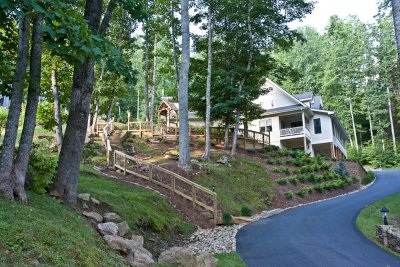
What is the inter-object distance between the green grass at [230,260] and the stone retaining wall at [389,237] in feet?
15.2

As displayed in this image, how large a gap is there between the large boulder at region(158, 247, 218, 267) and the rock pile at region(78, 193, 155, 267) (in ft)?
1.15

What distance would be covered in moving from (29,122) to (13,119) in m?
0.36

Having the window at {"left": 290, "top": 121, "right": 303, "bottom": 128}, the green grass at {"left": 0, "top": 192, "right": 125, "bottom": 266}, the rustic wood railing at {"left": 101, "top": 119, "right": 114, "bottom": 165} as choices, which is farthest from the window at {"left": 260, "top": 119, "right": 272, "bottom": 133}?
the green grass at {"left": 0, "top": 192, "right": 125, "bottom": 266}

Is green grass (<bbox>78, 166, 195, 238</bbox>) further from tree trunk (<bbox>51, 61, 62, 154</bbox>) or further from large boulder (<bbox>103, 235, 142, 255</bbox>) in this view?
tree trunk (<bbox>51, 61, 62, 154</bbox>)

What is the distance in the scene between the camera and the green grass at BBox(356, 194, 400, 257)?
11802 mm

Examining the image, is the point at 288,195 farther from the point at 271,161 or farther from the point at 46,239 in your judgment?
the point at 46,239

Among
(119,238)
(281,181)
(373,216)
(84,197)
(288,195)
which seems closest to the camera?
(119,238)

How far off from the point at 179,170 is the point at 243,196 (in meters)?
3.37

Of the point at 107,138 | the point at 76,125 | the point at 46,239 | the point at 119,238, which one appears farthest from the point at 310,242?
the point at 107,138

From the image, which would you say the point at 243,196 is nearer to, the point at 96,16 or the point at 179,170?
the point at 179,170

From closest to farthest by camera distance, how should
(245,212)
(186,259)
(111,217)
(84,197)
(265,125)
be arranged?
(186,259), (111,217), (84,197), (245,212), (265,125)

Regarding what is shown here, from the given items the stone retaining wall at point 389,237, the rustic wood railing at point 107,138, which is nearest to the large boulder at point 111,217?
the stone retaining wall at point 389,237

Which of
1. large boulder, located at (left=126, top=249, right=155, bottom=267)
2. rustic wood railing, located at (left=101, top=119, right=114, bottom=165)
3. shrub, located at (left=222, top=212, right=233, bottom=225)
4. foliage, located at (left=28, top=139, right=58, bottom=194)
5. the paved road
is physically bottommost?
the paved road

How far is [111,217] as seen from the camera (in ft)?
27.2
